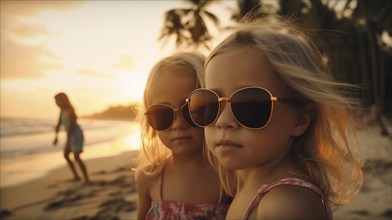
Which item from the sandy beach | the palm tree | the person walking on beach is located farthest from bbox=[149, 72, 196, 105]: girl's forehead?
the palm tree

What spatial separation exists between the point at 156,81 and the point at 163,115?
23 centimetres

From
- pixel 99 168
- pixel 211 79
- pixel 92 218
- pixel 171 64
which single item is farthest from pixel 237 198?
pixel 99 168

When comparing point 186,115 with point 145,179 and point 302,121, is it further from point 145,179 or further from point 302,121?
point 302,121

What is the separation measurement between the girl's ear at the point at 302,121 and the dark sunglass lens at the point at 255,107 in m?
0.18

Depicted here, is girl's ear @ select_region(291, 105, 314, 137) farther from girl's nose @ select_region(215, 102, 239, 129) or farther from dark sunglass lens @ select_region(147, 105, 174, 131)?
dark sunglass lens @ select_region(147, 105, 174, 131)

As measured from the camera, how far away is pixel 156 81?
6.84ft

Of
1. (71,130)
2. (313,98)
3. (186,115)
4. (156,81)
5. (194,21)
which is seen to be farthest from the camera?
(194,21)

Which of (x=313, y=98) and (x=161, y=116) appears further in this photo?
(x=161, y=116)

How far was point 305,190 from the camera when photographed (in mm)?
1170

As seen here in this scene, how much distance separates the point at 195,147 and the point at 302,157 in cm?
77

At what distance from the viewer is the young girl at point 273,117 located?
1262 millimetres

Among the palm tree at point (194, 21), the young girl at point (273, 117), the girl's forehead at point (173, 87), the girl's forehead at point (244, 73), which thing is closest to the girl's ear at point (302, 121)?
the young girl at point (273, 117)

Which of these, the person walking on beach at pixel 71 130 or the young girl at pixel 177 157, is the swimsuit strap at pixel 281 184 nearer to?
the young girl at pixel 177 157

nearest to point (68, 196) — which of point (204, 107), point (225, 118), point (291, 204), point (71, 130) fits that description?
point (71, 130)
